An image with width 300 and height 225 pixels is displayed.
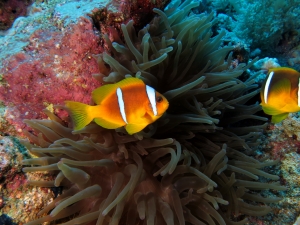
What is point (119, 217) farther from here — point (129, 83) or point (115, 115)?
point (129, 83)

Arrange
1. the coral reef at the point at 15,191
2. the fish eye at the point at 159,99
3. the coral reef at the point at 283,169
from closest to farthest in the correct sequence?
the fish eye at the point at 159,99 < the coral reef at the point at 15,191 < the coral reef at the point at 283,169

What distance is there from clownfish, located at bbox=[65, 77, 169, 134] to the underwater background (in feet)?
0.90

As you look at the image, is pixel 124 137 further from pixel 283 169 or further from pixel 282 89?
pixel 283 169

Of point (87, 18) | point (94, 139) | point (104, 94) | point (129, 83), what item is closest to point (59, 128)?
point (94, 139)

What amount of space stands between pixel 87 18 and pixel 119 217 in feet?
5.10

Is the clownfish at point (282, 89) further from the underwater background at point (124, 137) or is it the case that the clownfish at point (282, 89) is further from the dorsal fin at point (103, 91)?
the dorsal fin at point (103, 91)

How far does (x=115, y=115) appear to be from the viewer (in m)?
1.65

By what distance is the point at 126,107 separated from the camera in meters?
1.62

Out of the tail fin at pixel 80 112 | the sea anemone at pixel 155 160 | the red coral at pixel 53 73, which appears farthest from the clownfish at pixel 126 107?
the red coral at pixel 53 73

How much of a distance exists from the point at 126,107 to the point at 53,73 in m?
0.89

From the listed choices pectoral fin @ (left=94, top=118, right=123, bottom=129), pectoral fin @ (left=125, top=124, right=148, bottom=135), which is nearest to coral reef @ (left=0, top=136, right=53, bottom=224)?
pectoral fin @ (left=94, top=118, right=123, bottom=129)

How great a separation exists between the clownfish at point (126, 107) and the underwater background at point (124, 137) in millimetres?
273

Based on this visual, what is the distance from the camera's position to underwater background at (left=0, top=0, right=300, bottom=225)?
73.2 inches

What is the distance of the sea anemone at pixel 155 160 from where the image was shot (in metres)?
1.82
